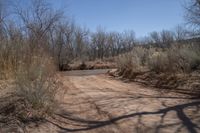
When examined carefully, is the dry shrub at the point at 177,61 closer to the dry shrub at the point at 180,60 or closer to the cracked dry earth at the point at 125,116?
the dry shrub at the point at 180,60

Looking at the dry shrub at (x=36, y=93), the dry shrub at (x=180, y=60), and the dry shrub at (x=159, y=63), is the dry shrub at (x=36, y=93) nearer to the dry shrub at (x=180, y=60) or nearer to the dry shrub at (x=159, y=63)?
the dry shrub at (x=180, y=60)

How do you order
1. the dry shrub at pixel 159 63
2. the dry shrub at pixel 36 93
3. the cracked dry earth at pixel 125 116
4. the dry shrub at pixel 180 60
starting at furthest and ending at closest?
the dry shrub at pixel 159 63 → the dry shrub at pixel 180 60 → the dry shrub at pixel 36 93 → the cracked dry earth at pixel 125 116

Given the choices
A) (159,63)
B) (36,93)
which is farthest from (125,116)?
(159,63)

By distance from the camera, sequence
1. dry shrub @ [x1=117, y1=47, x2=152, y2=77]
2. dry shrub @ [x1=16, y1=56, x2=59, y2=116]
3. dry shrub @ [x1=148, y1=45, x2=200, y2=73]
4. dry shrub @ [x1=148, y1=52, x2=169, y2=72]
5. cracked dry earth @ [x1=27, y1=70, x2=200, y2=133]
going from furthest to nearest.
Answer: dry shrub @ [x1=117, y1=47, x2=152, y2=77] → dry shrub @ [x1=148, y1=52, x2=169, y2=72] → dry shrub @ [x1=148, y1=45, x2=200, y2=73] → dry shrub @ [x1=16, y1=56, x2=59, y2=116] → cracked dry earth @ [x1=27, y1=70, x2=200, y2=133]

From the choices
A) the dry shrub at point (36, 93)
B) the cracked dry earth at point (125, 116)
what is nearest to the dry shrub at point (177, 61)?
the cracked dry earth at point (125, 116)

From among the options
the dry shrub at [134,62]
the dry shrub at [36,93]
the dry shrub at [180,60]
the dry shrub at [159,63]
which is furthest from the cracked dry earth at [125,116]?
the dry shrub at [134,62]

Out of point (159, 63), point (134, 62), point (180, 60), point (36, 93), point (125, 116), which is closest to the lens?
point (36, 93)

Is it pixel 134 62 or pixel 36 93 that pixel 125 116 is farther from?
pixel 134 62

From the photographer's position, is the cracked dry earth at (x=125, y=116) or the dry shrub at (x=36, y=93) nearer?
the cracked dry earth at (x=125, y=116)

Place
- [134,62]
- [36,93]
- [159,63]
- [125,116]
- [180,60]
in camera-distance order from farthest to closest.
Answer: [134,62]
[159,63]
[180,60]
[125,116]
[36,93]

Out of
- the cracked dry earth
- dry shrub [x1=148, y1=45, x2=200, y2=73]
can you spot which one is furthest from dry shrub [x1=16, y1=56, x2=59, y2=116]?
dry shrub [x1=148, y1=45, x2=200, y2=73]

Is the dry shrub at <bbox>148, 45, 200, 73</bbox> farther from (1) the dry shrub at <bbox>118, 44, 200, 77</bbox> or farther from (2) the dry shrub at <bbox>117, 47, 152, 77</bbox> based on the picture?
(2) the dry shrub at <bbox>117, 47, 152, 77</bbox>

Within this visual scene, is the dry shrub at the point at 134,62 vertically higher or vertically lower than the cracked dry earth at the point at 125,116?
higher

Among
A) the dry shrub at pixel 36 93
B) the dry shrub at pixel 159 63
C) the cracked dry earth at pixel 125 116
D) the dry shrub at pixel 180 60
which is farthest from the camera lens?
the dry shrub at pixel 159 63
